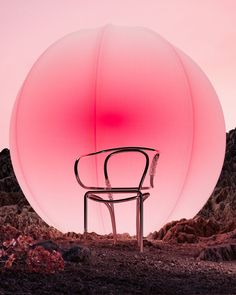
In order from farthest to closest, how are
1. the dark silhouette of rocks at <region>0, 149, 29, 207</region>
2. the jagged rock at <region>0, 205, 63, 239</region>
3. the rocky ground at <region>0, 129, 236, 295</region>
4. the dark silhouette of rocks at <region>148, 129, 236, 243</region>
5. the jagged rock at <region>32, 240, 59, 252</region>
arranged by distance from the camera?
the dark silhouette of rocks at <region>0, 149, 29, 207</region> < the dark silhouette of rocks at <region>148, 129, 236, 243</region> < the jagged rock at <region>0, 205, 63, 239</region> < the jagged rock at <region>32, 240, 59, 252</region> < the rocky ground at <region>0, 129, 236, 295</region>

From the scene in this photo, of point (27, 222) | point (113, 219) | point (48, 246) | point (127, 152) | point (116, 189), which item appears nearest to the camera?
point (48, 246)

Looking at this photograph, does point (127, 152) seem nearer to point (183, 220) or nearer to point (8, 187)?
point (183, 220)

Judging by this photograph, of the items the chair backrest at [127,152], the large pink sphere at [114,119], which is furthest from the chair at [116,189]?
the large pink sphere at [114,119]

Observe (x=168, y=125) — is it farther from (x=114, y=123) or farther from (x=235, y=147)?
(x=235, y=147)

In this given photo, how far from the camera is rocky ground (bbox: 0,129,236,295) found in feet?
18.5

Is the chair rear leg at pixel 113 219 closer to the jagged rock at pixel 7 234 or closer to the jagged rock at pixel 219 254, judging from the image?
the jagged rock at pixel 219 254

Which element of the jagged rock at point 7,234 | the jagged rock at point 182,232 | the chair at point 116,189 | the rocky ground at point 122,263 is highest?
the chair at point 116,189

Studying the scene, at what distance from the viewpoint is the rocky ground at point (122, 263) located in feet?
18.5

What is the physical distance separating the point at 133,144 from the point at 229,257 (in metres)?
1.70

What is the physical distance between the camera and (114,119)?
806cm

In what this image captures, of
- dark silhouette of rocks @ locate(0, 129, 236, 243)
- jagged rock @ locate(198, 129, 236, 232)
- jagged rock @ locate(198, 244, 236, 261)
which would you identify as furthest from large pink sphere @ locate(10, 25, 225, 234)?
jagged rock @ locate(198, 129, 236, 232)

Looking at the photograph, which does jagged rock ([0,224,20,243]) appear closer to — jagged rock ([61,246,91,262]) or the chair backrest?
the chair backrest

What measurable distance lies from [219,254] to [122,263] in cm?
152

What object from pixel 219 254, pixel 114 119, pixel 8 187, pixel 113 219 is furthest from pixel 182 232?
pixel 8 187
